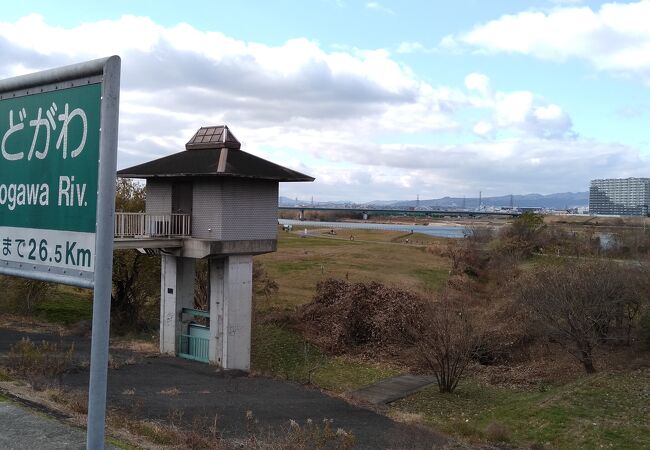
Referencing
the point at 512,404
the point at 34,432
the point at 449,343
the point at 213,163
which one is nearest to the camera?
A: the point at 34,432

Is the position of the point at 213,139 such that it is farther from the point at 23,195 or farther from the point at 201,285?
the point at 23,195

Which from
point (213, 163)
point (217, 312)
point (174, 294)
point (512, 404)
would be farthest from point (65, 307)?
point (512, 404)

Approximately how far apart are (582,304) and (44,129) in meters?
24.6

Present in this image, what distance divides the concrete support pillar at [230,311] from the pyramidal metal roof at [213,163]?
3461 mm

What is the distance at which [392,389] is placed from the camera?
22.7 m

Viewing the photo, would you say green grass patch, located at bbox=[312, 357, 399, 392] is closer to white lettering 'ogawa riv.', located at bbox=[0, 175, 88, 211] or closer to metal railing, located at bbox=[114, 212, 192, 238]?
metal railing, located at bbox=[114, 212, 192, 238]

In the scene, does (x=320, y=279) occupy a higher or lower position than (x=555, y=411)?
higher

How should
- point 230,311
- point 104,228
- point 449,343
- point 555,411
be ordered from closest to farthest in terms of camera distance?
point 104,228 → point 555,411 → point 449,343 → point 230,311

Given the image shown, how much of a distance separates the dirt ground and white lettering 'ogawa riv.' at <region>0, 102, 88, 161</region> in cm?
808

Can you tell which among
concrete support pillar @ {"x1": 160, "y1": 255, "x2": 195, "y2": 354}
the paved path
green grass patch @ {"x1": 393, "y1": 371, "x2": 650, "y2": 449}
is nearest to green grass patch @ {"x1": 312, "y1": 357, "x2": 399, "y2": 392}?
green grass patch @ {"x1": 393, "y1": 371, "x2": 650, "y2": 449}

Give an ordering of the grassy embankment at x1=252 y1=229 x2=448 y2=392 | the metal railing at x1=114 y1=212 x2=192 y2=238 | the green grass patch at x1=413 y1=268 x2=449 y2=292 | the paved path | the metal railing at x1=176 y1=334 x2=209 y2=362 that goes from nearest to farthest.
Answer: the paved path, the metal railing at x1=114 y1=212 x2=192 y2=238, the metal railing at x1=176 y1=334 x2=209 y2=362, the grassy embankment at x1=252 y1=229 x2=448 y2=392, the green grass patch at x1=413 y1=268 x2=449 y2=292

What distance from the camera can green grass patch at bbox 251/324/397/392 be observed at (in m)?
24.2

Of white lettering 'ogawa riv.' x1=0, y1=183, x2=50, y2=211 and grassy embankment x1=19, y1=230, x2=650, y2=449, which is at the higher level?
white lettering 'ogawa riv.' x1=0, y1=183, x2=50, y2=211

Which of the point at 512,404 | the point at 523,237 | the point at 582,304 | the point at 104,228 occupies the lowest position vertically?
the point at 512,404
